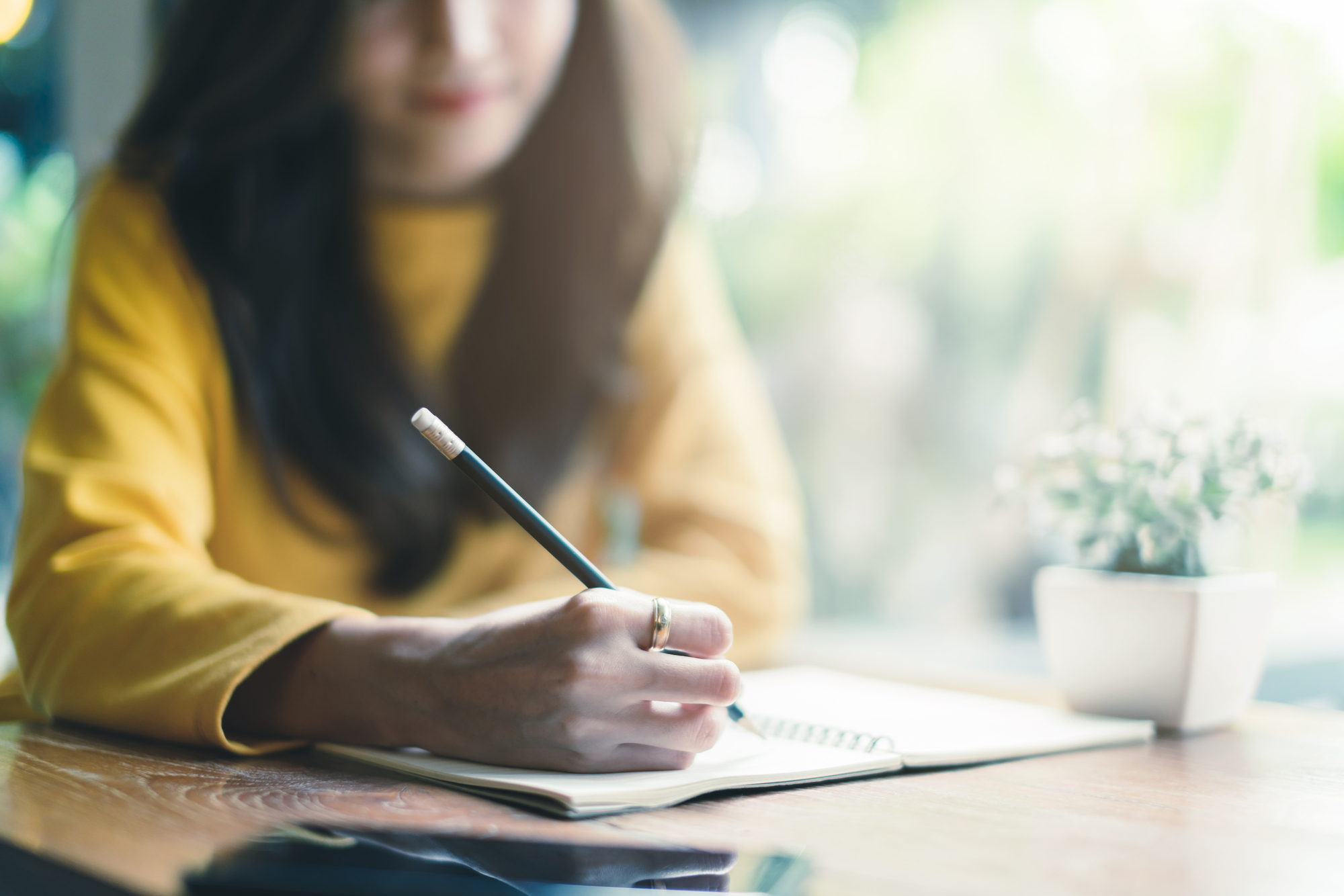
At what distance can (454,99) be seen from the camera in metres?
1.09

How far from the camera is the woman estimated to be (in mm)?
664

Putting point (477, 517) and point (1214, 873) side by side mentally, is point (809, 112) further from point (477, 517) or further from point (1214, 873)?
point (1214, 873)

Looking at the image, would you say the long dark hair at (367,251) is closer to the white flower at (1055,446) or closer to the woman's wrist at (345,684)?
the woman's wrist at (345,684)

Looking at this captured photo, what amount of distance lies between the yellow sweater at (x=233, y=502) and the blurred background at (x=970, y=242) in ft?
2.50

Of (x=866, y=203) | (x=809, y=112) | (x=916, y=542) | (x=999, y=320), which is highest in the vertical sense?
Answer: (x=809, y=112)

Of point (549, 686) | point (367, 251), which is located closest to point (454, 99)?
point (367, 251)

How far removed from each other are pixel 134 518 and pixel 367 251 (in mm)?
496

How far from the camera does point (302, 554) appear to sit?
1086mm

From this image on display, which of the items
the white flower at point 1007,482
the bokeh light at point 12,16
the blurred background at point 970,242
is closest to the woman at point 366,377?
the white flower at point 1007,482

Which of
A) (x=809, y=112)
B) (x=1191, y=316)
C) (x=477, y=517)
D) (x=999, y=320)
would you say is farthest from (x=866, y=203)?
(x=477, y=517)

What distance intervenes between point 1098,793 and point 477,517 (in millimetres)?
743

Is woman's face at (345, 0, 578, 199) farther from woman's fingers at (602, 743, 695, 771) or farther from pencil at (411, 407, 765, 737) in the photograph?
woman's fingers at (602, 743, 695, 771)

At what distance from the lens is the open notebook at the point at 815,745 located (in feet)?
1.71

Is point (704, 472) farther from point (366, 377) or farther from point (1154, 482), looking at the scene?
point (1154, 482)
